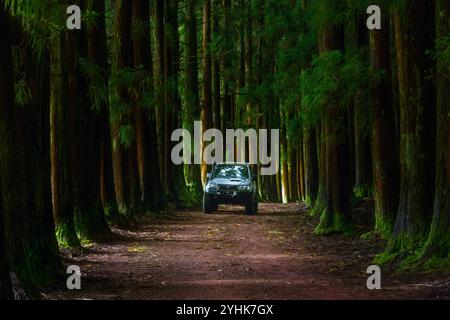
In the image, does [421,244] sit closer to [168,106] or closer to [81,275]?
[81,275]

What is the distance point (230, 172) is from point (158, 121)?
157 inches

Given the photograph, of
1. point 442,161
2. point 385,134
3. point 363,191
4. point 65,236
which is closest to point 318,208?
point 363,191

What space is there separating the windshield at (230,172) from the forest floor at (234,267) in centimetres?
676

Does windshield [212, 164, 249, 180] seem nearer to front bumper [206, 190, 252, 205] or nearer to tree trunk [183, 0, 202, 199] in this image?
front bumper [206, 190, 252, 205]

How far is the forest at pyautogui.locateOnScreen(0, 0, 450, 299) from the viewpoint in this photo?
35.0ft

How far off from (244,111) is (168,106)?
27.1 m

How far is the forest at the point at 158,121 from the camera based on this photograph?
35.0 feet

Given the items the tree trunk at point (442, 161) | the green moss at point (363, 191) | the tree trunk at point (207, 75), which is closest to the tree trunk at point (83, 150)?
the tree trunk at point (442, 161)

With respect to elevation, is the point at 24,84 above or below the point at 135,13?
below

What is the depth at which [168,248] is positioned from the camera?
16812 mm

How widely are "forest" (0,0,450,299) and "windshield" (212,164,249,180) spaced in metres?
2.36

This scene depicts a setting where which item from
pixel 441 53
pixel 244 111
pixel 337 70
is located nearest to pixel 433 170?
pixel 441 53

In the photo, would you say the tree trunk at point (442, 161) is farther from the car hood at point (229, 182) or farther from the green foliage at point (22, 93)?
the car hood at point (229, 182)

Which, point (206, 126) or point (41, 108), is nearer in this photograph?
point (41, 108)
